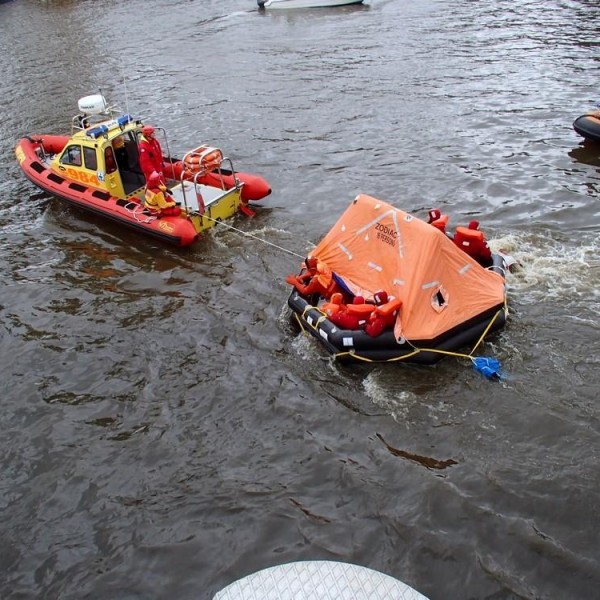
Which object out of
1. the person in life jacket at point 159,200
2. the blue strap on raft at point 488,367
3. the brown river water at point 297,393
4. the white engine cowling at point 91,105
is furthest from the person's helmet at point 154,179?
the blue strap on raft at point 488,367

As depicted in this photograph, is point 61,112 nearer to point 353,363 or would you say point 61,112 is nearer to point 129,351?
point 129,351

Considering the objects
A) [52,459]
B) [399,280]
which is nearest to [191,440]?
[52,459]

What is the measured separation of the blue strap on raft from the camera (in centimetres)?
815

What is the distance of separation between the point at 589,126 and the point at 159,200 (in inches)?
410

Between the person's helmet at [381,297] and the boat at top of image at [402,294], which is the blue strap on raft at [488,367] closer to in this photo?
the boat at top of image at [402,294]

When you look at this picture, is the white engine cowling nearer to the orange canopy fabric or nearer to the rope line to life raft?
the rope line to life raft

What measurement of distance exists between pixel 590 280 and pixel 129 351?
755cm

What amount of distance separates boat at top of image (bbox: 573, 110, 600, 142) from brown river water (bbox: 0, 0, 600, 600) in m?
0.42

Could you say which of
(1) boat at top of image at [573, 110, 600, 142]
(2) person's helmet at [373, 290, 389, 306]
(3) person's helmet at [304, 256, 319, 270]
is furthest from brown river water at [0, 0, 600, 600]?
(3) person's helmet at [304, 256, 319, 270]

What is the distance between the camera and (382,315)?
27.3 ft

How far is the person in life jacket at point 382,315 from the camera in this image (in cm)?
833

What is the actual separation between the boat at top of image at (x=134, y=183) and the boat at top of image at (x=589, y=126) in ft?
26.1

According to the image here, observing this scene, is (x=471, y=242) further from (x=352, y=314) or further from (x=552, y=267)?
(x=352, y=314)

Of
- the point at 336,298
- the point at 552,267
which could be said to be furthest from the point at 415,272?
the point at 552,267
